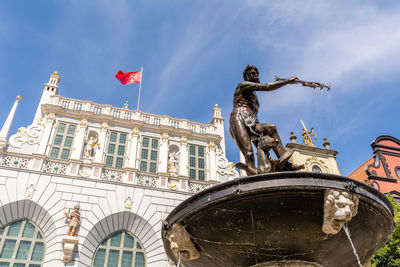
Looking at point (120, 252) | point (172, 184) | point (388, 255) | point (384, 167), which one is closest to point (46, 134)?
point (172, 184)

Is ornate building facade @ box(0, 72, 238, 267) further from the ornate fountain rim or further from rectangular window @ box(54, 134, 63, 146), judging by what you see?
the ornate fountain rim

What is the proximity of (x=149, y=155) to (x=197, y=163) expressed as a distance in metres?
3.23

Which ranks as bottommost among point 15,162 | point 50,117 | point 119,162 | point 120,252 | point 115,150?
point 120,252

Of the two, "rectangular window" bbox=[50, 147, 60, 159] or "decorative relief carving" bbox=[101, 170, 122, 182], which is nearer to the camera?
"decorative relief carving" bbox=[101, 170, 122, 182]

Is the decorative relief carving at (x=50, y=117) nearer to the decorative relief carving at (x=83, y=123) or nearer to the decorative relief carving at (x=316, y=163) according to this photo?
the decorative relief carving at (x=83, y=123)

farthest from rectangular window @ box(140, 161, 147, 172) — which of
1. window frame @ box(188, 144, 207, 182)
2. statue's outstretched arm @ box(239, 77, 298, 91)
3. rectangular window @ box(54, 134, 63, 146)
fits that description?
statue's outstretched arm @ box(239, 77, 298, 91)

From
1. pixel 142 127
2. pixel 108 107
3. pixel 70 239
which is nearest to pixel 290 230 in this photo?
pixel 70 239

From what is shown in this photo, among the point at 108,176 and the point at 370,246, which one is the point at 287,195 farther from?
the point at 108,176

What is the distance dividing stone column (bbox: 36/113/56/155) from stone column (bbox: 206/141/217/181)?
33.0 ft

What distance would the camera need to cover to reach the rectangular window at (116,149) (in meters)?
20.2

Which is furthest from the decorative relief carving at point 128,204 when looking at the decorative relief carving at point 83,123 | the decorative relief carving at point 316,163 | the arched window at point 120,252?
the decorative relief carving at point 316,163

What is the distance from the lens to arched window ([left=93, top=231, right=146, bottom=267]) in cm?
1688

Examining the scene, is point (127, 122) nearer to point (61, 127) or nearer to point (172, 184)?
point (61, 127)

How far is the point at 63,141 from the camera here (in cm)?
2017
